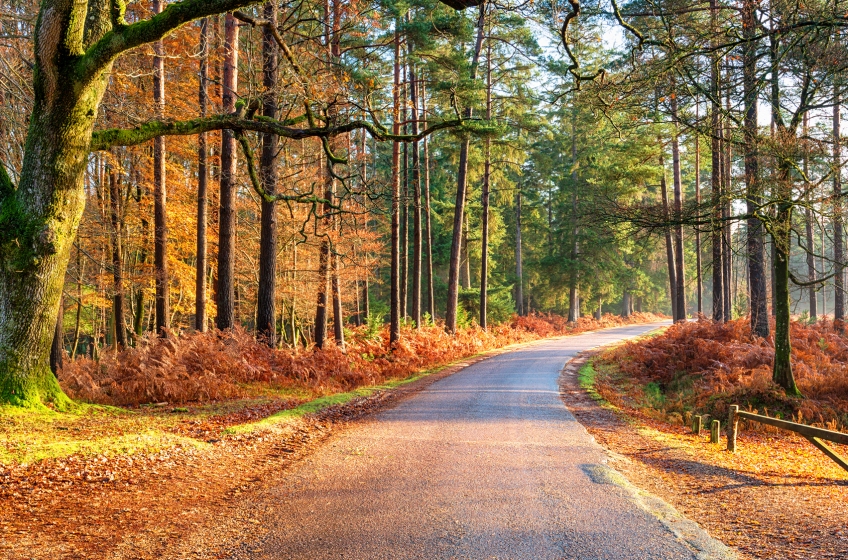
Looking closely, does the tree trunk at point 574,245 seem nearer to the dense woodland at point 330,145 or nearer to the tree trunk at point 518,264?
the dense woodland at point 330,145

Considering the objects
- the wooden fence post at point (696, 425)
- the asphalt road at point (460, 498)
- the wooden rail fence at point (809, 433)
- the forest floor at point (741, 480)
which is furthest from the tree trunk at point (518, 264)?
the wooden rail fence at point (809, 433)

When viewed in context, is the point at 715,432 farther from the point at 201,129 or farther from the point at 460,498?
the point at 201,129

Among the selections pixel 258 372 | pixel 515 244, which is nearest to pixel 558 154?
pixel 515 244

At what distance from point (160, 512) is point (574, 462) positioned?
4.94 m

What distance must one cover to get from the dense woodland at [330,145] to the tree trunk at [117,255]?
0.12 metres

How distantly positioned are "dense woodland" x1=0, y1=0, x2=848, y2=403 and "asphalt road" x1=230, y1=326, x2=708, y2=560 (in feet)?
13.6

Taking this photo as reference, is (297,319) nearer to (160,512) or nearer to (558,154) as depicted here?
(160,512)

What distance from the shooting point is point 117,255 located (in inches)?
687

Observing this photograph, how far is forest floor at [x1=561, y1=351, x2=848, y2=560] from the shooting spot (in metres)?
5.12

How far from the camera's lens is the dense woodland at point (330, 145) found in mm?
6844

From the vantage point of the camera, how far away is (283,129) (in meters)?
7.84

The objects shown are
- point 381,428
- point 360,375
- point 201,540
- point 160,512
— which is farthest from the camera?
point 360,375

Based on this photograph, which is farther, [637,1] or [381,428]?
[637,1]

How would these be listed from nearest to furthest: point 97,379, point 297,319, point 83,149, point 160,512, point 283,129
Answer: point 160,512 < point 83,149 < point 283,129 < point 97,379 < point 297,319
